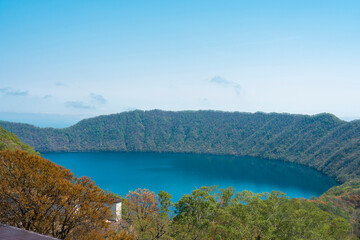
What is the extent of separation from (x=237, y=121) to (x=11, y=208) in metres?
182

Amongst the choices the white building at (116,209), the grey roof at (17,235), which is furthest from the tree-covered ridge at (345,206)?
the grey roof at (17,235)

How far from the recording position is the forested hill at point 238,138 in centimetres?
11031

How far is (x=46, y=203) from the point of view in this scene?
12.2 m

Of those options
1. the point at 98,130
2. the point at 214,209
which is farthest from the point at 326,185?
the point at 98,130

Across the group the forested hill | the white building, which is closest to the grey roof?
the white building

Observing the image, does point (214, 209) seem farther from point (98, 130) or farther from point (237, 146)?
point (98, 130)

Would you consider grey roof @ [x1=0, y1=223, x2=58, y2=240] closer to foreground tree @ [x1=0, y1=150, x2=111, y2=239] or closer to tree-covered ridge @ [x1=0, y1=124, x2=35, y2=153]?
foreground tree @ [x1=0, y1=150, x2=111, y2=239]

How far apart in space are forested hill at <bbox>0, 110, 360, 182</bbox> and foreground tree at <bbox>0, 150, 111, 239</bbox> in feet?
307

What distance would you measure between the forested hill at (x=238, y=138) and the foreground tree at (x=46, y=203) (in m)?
93.6

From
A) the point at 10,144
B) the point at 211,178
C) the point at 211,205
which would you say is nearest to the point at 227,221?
the point at 211,205

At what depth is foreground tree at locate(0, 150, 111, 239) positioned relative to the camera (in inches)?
476

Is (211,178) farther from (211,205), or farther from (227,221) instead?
Result: (227,221)

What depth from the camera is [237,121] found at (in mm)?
187000

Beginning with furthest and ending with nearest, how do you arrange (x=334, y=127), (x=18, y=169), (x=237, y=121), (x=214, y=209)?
(x=237, y=121) → (x=334, y=127) → (x=214, y=209) → (x=18, y=169)
